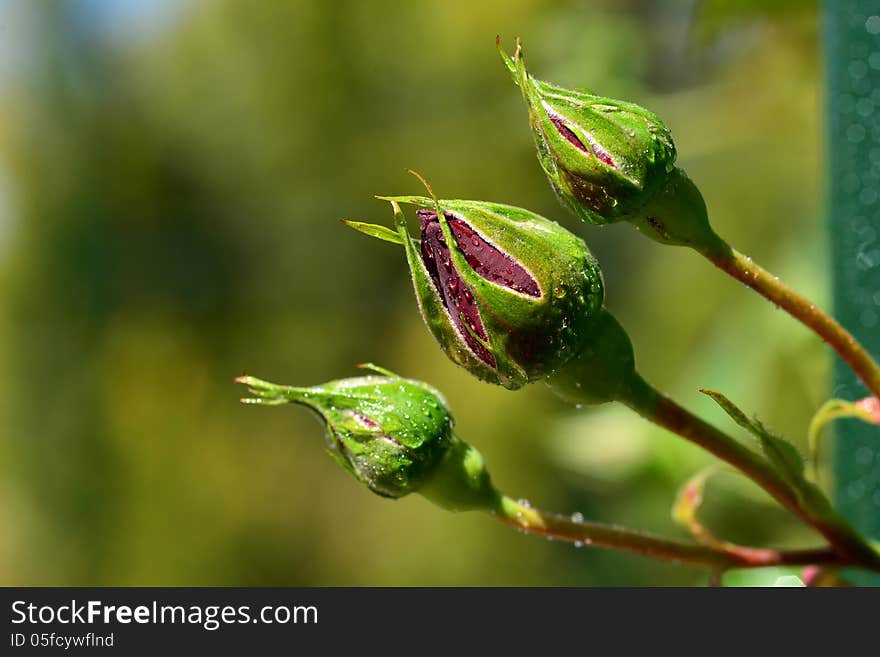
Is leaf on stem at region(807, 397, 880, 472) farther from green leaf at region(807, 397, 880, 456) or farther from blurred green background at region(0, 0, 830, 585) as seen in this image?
blurred green background at region(0, 0, 830, 585)

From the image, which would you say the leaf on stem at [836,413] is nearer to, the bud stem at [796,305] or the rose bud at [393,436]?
the bud stem at [796,305]

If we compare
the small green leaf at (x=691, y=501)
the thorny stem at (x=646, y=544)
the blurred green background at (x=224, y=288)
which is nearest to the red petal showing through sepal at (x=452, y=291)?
the thorny stem at (x=646, y=544)

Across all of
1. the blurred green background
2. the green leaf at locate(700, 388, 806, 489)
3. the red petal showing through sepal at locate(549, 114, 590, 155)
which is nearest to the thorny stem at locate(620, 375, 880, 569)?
the green leaf at locate(700, 388, 806, 489)

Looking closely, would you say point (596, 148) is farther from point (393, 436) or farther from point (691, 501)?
point (691, 501)

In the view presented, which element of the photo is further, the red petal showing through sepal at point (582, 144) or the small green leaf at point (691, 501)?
the small green leaf at point (691, 501)

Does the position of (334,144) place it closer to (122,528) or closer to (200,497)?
(200,497)

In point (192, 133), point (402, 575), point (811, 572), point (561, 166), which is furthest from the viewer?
point (192, 133)

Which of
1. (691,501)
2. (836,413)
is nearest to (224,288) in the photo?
(691,501)
